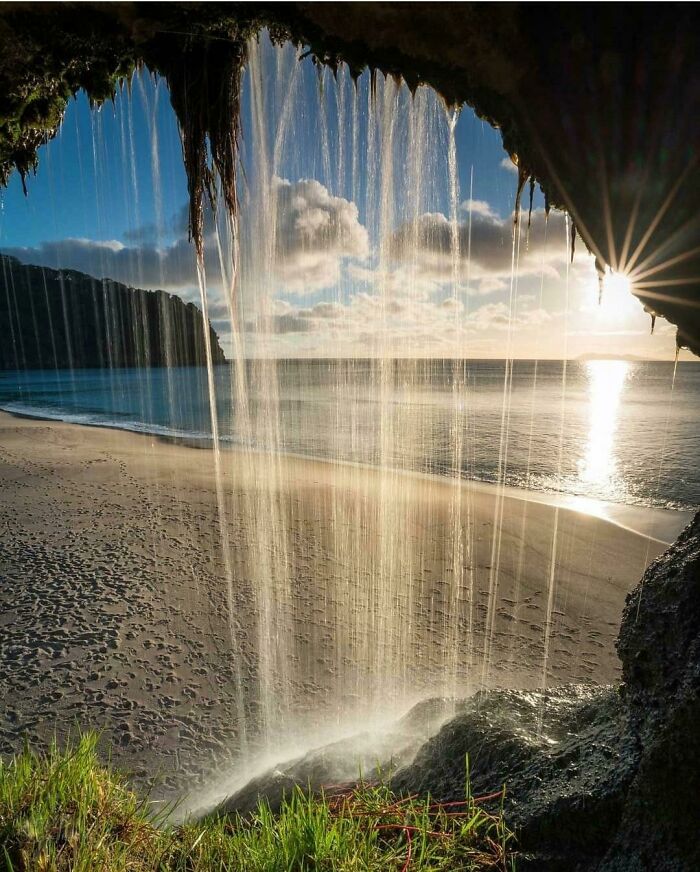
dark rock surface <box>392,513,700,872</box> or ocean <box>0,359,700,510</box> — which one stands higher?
dark rock surface <box>392,513,700,872</box>

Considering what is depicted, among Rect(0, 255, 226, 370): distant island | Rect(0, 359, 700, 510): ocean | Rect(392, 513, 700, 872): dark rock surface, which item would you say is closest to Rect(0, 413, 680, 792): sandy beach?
Rect(392, 513, 700, 872): dark rock surface

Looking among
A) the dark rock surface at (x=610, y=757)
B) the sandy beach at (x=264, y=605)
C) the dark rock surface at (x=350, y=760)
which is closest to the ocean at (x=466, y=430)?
the sandy beach at (x=264, y=605)

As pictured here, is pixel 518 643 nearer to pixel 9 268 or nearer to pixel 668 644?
pixel 668 644

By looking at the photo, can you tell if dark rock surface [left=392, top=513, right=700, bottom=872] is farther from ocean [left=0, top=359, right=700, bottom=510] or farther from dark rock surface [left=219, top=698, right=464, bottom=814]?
ocean [left=0, top=359, right=700, bottom=510]

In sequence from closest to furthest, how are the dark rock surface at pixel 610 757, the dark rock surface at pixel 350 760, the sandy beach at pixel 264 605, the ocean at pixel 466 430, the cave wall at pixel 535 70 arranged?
the cave wall at pixel 535 70 → the dark rock surface at pixel 610 757 → the dark rock surface at pixel 350 760 → the sandy beach at pixel 264 605 → the ocean at pixel 466 430

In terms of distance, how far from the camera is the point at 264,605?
22.7ft

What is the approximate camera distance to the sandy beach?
4.93m

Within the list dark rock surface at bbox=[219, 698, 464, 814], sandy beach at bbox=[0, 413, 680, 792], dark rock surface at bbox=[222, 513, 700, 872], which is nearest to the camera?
dark rock surface at bbox=[222, 513, 700, 872]

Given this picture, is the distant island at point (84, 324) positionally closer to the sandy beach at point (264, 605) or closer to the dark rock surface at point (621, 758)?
the sandy beach at point (264, 605)

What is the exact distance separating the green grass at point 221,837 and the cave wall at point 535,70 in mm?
2676

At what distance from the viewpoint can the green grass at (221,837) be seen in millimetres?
2045

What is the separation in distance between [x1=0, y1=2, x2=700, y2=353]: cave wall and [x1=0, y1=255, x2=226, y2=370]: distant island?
96.5 metres

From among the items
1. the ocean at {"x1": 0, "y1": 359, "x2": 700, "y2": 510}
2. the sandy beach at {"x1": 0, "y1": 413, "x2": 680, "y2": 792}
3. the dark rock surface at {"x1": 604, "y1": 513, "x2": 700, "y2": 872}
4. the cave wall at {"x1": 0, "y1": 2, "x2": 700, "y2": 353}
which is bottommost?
the ocean at {"x1": 0, "y1": 359, "x2": 700, "y2": 510}

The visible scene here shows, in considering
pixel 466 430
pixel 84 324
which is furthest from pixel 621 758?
pixel 84 324
